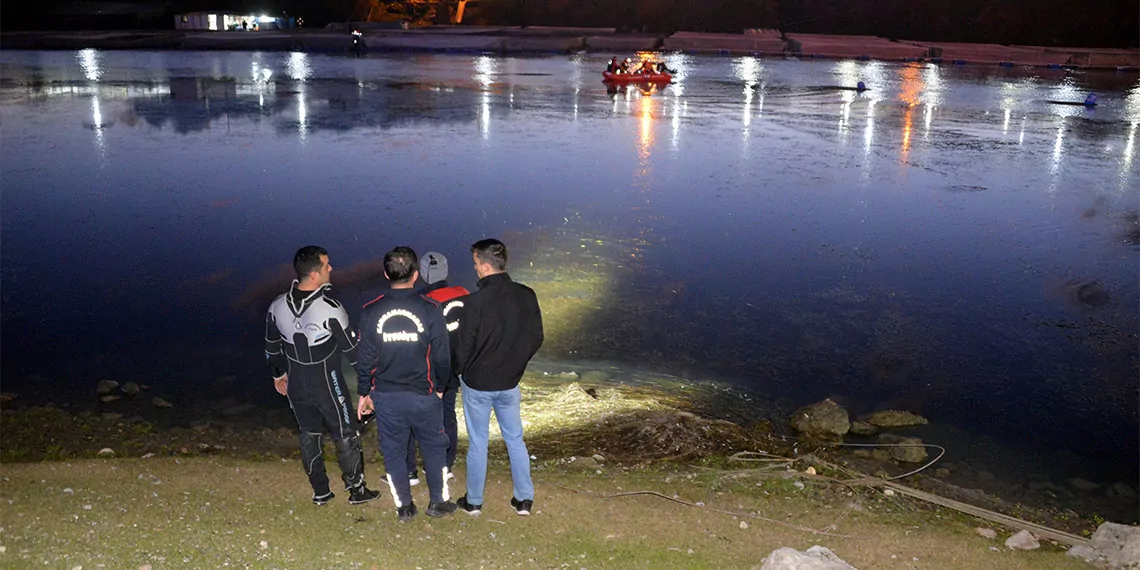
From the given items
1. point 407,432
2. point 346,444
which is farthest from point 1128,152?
point 346,444

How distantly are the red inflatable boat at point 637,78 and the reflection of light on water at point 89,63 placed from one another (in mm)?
20474

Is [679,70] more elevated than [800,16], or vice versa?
[800,16]

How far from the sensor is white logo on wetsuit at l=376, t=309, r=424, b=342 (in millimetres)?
5102

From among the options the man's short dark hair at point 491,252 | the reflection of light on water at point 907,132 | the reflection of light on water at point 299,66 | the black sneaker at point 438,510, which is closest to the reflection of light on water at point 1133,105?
the reflection of light on water at point 907,132

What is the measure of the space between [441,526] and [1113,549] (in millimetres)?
4322

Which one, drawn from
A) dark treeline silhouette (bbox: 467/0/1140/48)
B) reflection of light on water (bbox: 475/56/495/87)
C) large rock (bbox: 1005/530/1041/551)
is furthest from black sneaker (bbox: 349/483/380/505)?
dark treeline silhouette (bbox: 467/0/1140/48)

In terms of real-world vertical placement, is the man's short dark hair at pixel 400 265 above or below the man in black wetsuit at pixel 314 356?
above

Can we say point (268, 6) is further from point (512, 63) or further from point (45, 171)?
point (45, 171)

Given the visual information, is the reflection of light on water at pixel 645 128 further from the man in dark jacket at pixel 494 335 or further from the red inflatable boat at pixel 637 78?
the man in dark jacket at pixel 494 335

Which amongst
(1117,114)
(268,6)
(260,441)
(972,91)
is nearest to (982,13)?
(972,91)

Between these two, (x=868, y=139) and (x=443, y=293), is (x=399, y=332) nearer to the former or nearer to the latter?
(x=443, y=293)

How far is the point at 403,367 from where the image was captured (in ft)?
16.9

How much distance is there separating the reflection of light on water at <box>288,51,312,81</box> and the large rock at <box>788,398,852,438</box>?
3300 cm

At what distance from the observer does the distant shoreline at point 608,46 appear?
5706 centimetres
